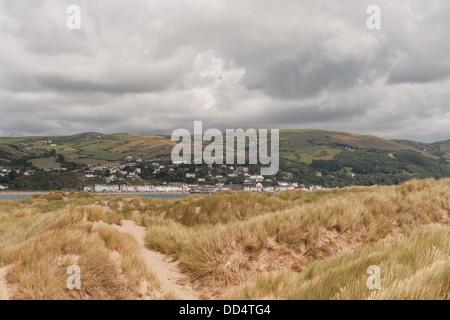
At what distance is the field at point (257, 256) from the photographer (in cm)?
452

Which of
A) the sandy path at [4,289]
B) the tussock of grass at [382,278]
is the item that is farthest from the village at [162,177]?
the sandy path at [4,289]

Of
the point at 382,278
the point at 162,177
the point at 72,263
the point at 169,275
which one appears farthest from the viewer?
the point at 162,177

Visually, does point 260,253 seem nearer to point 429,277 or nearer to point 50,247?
point 429,277

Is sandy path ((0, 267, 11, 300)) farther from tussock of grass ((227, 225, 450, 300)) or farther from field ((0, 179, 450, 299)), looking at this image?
tussock of grass ((227, 225, 450, 300))

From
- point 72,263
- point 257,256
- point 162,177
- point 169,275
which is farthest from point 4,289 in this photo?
point 162,177

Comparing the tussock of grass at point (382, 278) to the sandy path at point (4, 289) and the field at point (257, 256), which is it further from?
the sandy path at point (4, 289)

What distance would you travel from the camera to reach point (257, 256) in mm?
7746

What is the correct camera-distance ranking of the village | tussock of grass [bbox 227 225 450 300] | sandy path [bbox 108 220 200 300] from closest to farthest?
tussock of grass [bbox 227 225 450 300]
sandy path [bbox 108 220 200 300]
the village

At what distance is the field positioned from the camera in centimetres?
452

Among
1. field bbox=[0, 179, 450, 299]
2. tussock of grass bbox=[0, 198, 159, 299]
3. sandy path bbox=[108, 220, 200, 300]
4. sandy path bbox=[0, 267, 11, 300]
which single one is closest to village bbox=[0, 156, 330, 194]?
field bbox=[0, 179, 450, 299]

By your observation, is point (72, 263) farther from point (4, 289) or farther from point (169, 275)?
point (169, 275)

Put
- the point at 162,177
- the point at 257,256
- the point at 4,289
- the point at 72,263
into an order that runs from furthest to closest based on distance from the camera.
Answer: the point at 162,177
the point at 257,256
the point at 72,263
the point at 4,289

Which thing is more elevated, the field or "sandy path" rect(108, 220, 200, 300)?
the field

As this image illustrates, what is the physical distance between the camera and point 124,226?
11.8 metres
